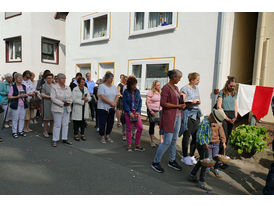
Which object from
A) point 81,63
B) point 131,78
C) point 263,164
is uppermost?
point 81,63

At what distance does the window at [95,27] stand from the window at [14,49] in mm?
6228

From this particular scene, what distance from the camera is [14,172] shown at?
11.9 ft

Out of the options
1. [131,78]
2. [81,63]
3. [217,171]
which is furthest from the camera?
[81,63]

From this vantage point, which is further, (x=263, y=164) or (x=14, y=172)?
(x=263, y=164)

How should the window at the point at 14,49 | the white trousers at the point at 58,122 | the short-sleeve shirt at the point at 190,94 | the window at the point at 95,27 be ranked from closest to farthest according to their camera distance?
the short-sleeve shirt at the point at 190,94 < the white trousers at the point at 58,122 < the window at the point at 95,27 < the window at the point at 14,49

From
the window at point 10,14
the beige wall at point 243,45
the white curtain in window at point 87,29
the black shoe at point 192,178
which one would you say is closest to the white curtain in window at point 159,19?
the beige wall at point 243,45

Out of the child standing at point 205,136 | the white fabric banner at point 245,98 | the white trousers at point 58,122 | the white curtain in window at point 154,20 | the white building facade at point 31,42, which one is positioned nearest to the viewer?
the child standing at point 205,136

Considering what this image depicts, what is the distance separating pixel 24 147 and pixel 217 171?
4576 millimetres

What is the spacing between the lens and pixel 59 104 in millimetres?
5133

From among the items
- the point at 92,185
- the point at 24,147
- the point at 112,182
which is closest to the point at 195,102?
the point at 112,182

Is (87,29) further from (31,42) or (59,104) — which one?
(59,104)

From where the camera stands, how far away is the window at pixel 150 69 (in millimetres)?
Result: 8633

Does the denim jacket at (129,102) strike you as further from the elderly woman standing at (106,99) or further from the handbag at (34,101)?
the handbag at (34,101)

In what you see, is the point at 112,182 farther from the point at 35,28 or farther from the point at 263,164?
the point at 35,28
